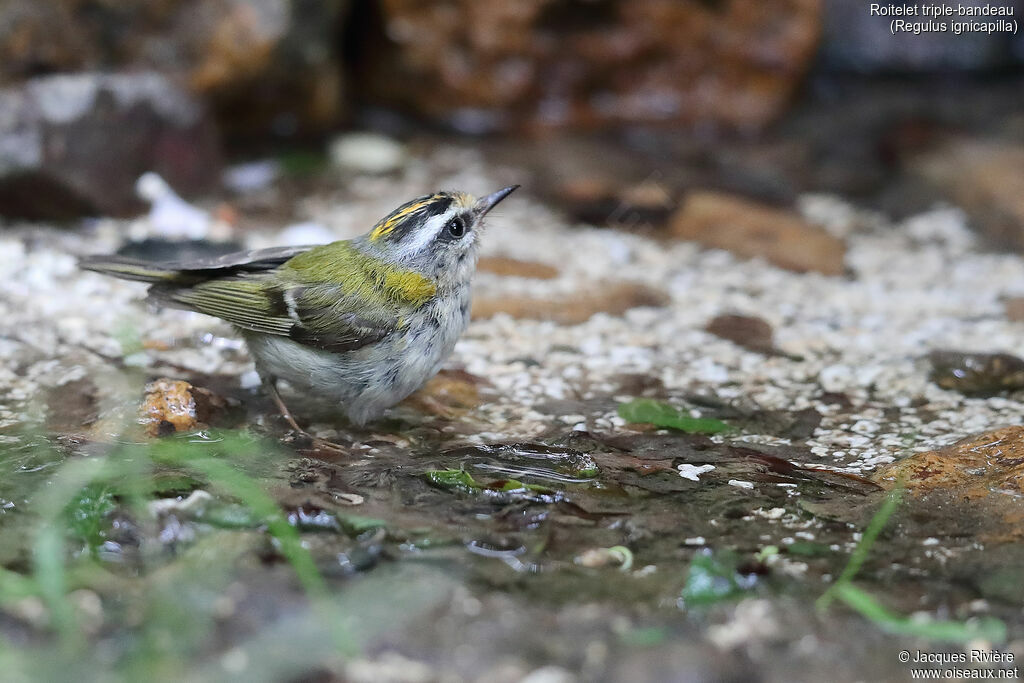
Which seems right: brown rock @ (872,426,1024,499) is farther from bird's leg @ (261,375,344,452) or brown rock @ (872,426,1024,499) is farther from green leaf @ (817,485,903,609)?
bird's leg @ (261,375,344,452)

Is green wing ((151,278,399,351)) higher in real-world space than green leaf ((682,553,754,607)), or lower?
higher

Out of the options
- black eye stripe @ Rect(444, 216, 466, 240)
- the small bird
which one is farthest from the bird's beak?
black eye stripe @ Rect(444, 216, 466, 240)

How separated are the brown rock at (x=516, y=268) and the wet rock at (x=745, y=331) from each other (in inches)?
35.9

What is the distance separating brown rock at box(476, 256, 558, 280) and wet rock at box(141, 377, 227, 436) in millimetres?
1887

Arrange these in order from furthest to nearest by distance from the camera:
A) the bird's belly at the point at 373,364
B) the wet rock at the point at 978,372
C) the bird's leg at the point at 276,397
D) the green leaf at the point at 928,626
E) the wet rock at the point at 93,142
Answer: the wet rock at the point at 93,142
the wet rock at the point at 978,372
the bird's leg at the point at 276,397
the bird's belly at the point at 373,364
the green leaf at the point at 928,626

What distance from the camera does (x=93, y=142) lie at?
5.49m

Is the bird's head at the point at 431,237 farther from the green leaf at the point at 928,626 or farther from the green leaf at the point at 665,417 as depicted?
the green leaf at the point at 928,626

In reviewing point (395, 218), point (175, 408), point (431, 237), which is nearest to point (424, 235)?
point (431, 237)

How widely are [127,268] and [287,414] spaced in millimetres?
808

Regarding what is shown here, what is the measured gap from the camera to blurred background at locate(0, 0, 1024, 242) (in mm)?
5543

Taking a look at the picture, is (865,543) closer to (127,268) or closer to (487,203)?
(487,203)

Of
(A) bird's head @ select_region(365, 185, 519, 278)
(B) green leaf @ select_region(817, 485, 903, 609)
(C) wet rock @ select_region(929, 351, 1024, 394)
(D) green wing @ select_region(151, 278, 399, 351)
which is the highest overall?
(A) bird's head @ select_region(365, 185, 519, 278)

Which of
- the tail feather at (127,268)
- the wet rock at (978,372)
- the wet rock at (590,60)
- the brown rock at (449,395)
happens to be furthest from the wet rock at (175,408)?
the wet rock at (590,60)

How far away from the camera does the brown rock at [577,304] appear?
15.4 ft
